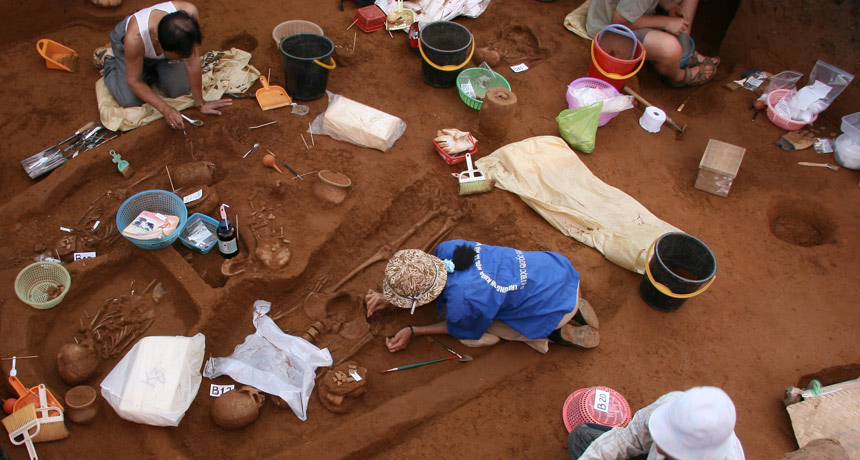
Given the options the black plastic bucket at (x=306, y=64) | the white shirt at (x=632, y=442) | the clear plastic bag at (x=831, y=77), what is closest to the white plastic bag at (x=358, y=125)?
the black plastic bucket at (x=306, y=64)

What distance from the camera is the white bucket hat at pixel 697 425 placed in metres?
2.22

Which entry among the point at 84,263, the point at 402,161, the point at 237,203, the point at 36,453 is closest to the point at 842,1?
the point at 402,161

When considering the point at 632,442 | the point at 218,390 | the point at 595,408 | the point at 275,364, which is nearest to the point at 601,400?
the point at 595,408

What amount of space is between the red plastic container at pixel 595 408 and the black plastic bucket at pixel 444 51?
11.6 feet

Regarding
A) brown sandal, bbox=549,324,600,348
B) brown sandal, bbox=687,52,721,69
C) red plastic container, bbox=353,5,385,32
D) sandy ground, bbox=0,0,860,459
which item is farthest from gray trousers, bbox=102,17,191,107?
brown sandal, bbox=687,52,721,69

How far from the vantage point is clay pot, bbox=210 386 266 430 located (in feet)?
11.0

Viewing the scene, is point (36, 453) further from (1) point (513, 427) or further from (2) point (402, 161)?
(2) point (402, 161)

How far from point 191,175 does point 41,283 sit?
135 centimetres

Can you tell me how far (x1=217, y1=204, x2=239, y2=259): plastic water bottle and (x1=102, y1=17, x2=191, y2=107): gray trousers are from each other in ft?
5.35

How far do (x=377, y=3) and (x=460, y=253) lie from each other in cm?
443

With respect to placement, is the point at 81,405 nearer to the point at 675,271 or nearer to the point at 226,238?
the point at 226,238

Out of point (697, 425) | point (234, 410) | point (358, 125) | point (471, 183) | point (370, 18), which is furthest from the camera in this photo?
point (370, 18)

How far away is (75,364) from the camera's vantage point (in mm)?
3363

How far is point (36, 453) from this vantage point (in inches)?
120
